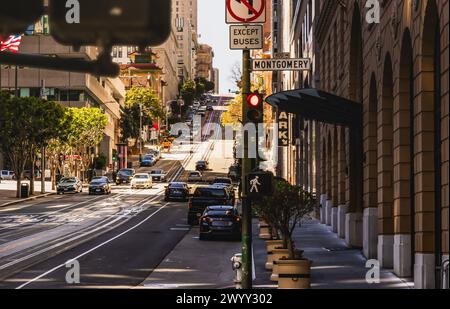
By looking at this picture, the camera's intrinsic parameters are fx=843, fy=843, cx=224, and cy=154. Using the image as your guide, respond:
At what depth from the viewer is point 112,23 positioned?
2.80 meters

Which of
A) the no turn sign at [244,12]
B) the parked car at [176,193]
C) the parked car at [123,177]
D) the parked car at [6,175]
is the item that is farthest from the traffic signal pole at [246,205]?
the parked car at [6,175]

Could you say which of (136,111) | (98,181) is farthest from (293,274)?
(136,111)

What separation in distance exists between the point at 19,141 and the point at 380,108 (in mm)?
50291

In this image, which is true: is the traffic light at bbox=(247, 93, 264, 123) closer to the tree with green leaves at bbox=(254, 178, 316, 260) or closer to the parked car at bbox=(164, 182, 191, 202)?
the tree with green leaves at bbox=(254, 178, 316, 260)

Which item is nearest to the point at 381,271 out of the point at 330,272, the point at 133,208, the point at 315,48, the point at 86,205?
the point at 330,272

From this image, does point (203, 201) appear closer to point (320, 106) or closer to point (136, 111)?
point (320, 106)

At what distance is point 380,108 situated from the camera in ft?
82.4

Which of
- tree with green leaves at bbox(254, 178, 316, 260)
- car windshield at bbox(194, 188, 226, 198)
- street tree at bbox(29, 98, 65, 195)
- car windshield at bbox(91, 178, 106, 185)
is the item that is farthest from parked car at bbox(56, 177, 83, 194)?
tree with green leaves at bbox(254, 178, 316, 260)

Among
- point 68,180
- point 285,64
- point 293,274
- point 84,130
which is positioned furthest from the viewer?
point 84,130

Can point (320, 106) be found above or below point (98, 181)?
above

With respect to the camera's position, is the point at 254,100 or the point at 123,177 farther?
the point at 123,177

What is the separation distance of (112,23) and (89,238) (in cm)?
3579
